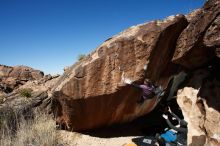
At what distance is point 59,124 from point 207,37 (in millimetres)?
4617

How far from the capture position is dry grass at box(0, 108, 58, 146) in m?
7.22

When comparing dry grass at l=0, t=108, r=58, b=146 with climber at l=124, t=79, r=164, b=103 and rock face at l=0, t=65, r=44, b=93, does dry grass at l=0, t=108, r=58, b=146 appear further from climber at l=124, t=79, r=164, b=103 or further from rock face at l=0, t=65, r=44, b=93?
rock face at l=0, t=65, r=44, b=93

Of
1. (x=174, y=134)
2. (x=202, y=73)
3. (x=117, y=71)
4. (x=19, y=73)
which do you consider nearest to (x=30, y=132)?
(x=117, y=71)

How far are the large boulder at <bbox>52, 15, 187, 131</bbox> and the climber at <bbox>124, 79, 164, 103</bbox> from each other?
5.0 inches

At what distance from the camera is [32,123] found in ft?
26.6

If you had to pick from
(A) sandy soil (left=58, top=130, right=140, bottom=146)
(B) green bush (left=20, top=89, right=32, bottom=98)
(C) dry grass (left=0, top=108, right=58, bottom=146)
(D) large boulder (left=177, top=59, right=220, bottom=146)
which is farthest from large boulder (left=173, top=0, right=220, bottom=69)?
(B) green bush (left=20, top=89, right=32, bottom=98)

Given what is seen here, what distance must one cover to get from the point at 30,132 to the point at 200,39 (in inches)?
187

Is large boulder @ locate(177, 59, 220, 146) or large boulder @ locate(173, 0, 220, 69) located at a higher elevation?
large boulder @ locate(173, 0, 220, 69)

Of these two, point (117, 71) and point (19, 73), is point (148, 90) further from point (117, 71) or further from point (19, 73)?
point (19, 73)

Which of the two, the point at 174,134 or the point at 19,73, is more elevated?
the point at 19,73

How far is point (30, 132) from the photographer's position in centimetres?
755

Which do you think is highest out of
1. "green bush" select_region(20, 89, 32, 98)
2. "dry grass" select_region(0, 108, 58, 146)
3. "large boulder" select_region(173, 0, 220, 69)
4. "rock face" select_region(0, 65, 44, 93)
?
"rock face" select_region(0, 65, 44, 93)

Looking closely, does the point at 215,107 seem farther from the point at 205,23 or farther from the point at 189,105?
the point at 205,23

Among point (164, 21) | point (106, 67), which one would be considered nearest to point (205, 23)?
point (164, 21)
